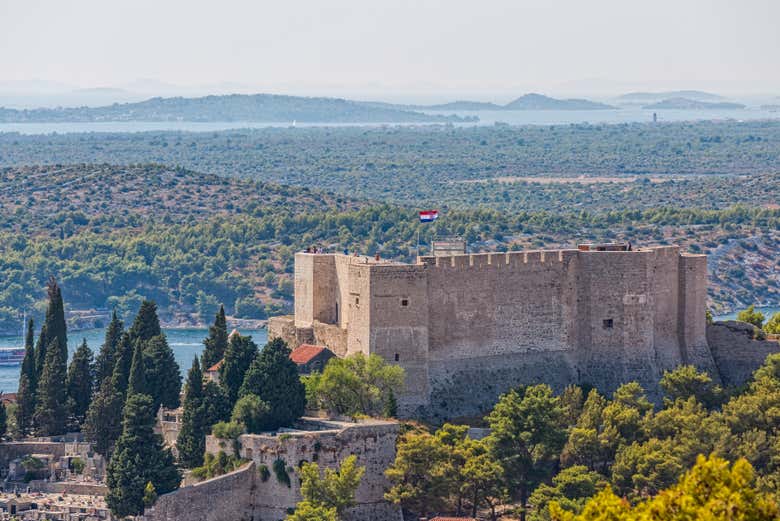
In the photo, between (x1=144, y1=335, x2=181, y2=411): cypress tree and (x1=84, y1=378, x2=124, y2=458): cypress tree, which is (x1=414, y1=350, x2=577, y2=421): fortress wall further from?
(x1=84, y1=378, x2=124, y2=458): cypress tree

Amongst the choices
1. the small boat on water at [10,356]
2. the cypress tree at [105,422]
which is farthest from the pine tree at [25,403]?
the small boat on water at [10,356]

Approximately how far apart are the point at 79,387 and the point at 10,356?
63.3 meters

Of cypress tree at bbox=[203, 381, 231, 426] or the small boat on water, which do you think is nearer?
cypress tree at bbox=[203, 381, 231, 426]

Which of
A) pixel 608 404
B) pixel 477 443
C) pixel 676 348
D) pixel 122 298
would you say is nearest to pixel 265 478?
pixel 477 443

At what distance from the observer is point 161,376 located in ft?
230

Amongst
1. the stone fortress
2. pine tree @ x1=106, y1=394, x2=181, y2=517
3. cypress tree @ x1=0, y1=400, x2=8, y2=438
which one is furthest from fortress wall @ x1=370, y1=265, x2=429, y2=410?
cypress tree @ x1=0, y1=400, x2=8, y2=438

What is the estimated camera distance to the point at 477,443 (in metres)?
64.8

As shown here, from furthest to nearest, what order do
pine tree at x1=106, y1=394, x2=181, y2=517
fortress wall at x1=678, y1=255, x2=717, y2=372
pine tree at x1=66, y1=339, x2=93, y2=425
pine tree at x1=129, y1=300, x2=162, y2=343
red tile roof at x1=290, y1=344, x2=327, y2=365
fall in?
pine tree at x1=129, y1=300, x2=162, y2=343
fortress wall at x1=678, y1=255, x2=717, y2=372
pine tree at x1=66, y1=339, x2=93, y2=425
red tile roof at x1=290, y1=344, x2=327, y2=365
pine tree at x1=106, y1=394, x2=181, y2=517

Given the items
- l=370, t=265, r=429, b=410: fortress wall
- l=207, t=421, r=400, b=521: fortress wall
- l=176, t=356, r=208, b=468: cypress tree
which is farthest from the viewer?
l=370, t=265, r=429, b=410: fortress wall

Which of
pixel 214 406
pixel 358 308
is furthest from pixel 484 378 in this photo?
pixel 214 406

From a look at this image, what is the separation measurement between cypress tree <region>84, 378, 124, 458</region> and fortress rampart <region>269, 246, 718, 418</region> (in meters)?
7.18

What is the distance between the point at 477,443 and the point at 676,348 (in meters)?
10.3

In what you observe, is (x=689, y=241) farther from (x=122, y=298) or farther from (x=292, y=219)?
(x=122, y=298)

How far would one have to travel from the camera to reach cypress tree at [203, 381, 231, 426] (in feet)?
213
